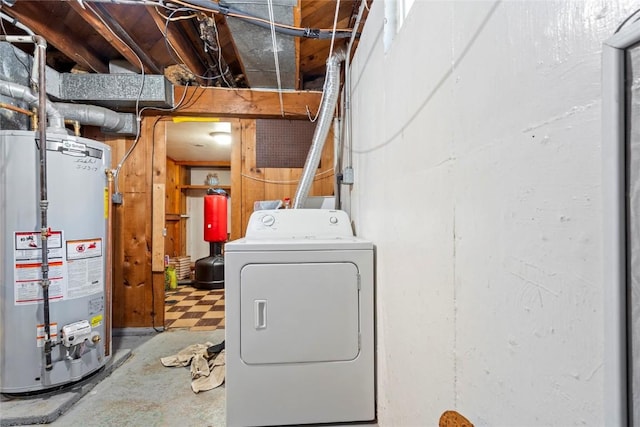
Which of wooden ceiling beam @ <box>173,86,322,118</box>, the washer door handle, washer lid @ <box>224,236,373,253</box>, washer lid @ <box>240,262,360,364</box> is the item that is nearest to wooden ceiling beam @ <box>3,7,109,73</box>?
wooden ceiling beam @ <box>173,86,322,118</box>

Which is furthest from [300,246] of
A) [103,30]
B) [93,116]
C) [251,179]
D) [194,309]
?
[194,309]

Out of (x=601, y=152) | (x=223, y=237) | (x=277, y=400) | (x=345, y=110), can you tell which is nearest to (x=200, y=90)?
(x=345, y=110)

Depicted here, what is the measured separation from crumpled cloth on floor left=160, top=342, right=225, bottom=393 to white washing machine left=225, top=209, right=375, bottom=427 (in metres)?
0.66

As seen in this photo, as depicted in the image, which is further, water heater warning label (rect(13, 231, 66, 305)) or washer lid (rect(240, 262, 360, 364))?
water heater warning label (rect(13, 231, 66, 305))

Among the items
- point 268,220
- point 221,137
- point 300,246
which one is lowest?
point 300,246

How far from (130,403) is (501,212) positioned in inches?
89.3

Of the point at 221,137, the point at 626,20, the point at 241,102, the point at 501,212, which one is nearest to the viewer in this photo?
the point at 626,20

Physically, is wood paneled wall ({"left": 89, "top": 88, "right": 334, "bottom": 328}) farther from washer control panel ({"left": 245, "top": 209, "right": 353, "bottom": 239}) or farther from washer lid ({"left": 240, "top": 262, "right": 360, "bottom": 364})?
washer lid ({"left": 240, "top": 262, "right": 360, "bottom": 364})

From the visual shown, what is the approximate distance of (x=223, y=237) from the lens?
4.58m

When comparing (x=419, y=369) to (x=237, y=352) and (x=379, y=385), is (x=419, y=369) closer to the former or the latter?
(x=379, y=385)

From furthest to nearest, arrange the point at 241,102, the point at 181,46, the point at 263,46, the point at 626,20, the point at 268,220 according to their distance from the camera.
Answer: the point at 241,102
the point at 181,46
the point at 263,46
the point at 268,220
the point at 626,20

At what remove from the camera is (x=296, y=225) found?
1907mm

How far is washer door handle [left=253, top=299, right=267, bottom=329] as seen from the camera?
1.42 metres

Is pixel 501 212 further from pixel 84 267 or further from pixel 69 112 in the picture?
pixel 69 112
